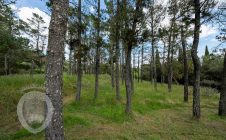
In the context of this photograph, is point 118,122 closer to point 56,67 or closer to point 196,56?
point 196,56

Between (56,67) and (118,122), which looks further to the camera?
(118,122)

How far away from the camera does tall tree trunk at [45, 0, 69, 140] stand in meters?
5.08

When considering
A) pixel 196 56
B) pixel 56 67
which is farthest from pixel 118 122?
pixel 56 67

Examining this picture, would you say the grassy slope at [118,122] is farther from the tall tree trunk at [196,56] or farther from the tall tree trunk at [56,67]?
the tall tree trunk at [56,67]

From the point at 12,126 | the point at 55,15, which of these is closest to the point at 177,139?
the point at 55,15

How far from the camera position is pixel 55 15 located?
527 cm

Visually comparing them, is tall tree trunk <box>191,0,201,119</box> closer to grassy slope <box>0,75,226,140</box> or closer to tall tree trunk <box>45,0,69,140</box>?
grassy slope <box>0,75,226,140</box>

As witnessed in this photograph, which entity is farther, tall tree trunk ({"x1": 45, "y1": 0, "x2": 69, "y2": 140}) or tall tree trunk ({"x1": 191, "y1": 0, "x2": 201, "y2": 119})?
tall tree trunk ({"x1": 191, "y1": 0, "x2": 201, "y2": 119})

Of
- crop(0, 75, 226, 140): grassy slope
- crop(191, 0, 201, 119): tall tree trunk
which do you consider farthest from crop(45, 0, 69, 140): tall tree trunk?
crop(191, 0, 201, 119): tall tree trunk

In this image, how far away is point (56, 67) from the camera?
516 centimetres

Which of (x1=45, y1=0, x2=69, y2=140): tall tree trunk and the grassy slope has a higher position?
(x1=45, y1=0, x2=69, y2=140): tall tree trunk

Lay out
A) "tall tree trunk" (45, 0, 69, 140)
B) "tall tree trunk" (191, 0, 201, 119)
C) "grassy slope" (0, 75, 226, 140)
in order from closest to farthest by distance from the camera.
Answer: "tall tree trunk" (45, 0, 69, 140)
"grassy slope" (0, 75, 226, 140)
"tall tree trunk" (191, 0, 201, 119)

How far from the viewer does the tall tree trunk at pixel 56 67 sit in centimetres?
508

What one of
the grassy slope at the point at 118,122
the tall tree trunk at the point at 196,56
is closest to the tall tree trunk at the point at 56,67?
the grassy slope at the point at 118,122
